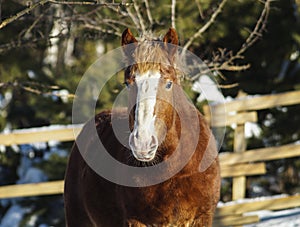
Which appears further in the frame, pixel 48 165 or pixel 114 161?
pixel 48 165

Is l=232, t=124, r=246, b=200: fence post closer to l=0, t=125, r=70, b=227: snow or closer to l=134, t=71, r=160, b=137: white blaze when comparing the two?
l=0, t=125, r=70, b=227: snow

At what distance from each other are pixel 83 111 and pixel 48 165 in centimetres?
112

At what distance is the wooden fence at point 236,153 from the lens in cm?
784

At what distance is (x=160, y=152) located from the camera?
3.83 meters

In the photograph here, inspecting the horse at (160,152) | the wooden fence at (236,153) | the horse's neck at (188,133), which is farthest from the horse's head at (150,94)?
the wooden fence at (236,153)

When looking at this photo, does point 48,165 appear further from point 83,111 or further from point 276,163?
point 276,163

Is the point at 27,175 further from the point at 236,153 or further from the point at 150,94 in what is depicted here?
the point at 150,94

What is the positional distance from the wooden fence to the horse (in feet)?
11.5

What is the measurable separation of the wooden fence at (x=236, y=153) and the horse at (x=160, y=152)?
3.52 m

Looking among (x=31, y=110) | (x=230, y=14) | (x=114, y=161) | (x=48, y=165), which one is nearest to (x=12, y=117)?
(x=31, y=110)

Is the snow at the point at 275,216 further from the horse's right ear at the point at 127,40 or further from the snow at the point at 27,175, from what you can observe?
the horse's right ear at the point at 127,40

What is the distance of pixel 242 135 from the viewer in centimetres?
801

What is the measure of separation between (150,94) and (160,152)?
1.48ft

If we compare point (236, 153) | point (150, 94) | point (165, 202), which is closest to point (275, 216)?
point (236, 153)
